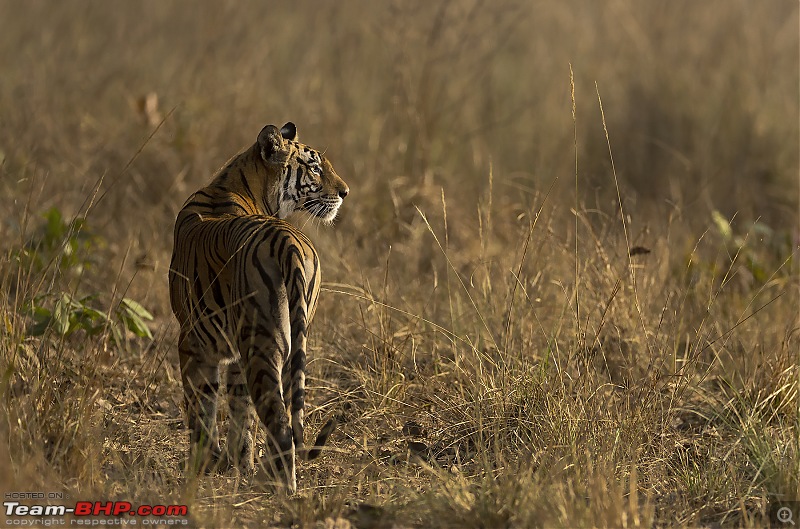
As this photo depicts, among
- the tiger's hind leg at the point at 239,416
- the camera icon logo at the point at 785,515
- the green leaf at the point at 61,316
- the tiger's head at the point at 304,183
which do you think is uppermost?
the tiger's head at the point at 304,183

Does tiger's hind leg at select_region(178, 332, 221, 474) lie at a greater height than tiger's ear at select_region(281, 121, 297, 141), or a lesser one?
lesser

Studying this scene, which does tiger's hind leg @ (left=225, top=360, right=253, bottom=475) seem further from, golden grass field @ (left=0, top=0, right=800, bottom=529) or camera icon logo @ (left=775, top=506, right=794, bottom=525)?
camera icon logo @ (left=775, top=506, right=794, bottom=525)

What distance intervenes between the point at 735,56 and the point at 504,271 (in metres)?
5.83

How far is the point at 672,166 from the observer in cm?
951

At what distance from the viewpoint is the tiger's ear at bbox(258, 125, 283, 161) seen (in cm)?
479

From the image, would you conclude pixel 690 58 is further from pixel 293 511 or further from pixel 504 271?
pixel 293 511

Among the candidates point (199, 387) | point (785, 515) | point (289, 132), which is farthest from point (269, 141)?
point (785, 515)

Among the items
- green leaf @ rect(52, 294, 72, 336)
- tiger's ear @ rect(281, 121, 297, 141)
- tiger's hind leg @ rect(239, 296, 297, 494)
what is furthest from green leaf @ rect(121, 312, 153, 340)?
tiger's hind leg @ rect(239, 296, 297, 494)

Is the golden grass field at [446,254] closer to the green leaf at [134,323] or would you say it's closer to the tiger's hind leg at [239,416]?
the green leaf at [134,323]

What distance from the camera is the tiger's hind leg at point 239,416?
4.23 m

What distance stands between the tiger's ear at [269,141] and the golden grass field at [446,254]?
2.30 feet

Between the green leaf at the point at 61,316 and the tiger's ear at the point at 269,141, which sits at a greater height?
the tiger's ear at the point at 269,141

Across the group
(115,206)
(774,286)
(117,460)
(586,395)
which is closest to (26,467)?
(117,460)

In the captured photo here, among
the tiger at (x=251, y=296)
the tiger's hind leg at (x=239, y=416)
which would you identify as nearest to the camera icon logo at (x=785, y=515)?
the tiger at (x=251, y=296)
